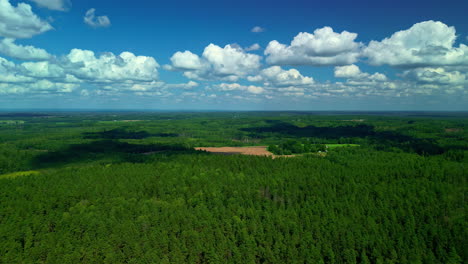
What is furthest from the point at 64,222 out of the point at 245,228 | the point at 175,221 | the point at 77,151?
the point at 77,151

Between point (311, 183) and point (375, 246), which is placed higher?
point (311, 183)

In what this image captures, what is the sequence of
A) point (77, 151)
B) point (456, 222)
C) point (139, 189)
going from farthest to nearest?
point (77, 151) → point (139, 189) → point (456, 222)

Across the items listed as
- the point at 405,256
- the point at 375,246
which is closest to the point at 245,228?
the point at 375,246

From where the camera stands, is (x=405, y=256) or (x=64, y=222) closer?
(x=405, y=256)

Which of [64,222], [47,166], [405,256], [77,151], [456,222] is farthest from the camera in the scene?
[77,151]

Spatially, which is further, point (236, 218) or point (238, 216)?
point (238, 216)

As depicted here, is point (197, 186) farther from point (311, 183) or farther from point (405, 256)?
point (405, 256)

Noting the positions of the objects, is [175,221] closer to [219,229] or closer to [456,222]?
[219,229]

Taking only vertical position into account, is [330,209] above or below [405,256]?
above

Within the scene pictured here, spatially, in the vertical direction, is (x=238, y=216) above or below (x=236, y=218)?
below
